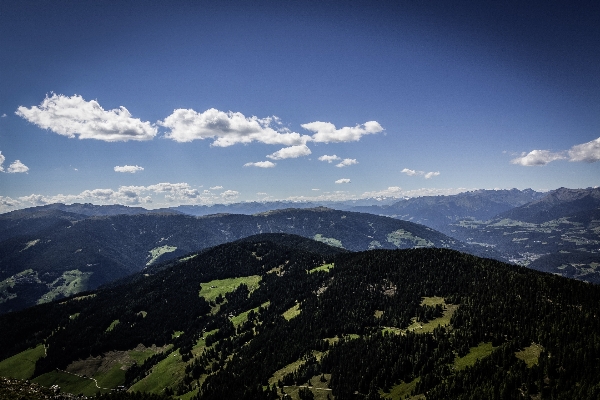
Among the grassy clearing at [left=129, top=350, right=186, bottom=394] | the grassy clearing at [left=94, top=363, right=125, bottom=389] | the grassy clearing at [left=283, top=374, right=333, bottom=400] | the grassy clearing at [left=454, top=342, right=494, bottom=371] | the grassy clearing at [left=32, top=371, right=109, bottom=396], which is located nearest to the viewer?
the grassy clearing at [left=454, top=342, right=494, bottom=371]


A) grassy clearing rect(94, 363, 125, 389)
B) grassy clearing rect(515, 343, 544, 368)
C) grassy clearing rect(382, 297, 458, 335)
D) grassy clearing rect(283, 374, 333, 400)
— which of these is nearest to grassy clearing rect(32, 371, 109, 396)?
grassy clearing rect(94, 363, 125, 389)

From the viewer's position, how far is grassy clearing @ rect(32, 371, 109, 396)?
584 ft

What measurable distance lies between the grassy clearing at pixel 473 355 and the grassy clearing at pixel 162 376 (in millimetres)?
129789

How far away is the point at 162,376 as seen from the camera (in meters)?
173

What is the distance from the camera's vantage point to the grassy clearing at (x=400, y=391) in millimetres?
106562

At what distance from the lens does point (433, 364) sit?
113 metres

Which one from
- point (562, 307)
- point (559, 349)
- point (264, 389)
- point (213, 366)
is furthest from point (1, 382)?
point (562, 307)

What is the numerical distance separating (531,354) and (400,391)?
42006 millimetres

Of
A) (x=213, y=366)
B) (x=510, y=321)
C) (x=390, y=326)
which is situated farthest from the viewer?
(x=213, y=366)

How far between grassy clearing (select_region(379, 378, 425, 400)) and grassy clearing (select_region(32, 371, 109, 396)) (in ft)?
499

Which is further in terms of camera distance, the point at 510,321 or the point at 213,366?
the point at 213,366

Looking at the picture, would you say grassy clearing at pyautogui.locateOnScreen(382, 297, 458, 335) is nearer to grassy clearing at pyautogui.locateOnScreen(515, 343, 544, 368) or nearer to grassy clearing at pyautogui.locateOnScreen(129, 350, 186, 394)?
grassy clearing at pyautogui.locateOnScreen(515, 343, 544, 368)

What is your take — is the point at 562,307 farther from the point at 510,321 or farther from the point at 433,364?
the point at 433,364

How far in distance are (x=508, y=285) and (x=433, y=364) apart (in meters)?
72.0
